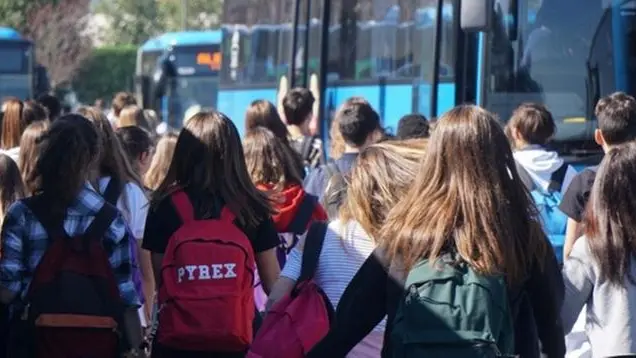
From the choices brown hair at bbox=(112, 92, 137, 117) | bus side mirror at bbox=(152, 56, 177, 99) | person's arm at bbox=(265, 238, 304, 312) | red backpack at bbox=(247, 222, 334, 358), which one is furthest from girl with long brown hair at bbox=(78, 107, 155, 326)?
bus side mirror at bbox=(152, 56, 177, 99)

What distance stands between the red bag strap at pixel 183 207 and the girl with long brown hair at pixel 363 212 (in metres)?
0.98

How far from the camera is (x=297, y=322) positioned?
4668mm

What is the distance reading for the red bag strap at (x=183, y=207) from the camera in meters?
5.73

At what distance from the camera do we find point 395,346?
13.3ft

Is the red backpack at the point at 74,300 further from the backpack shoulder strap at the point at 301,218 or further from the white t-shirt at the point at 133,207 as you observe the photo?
the backpack shoulder strap at the point at 301,218

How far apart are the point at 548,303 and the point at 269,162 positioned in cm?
320

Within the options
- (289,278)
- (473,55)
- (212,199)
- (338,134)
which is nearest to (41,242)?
(212,199)

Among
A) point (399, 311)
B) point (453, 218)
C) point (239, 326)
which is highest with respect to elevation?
point (453, 218)

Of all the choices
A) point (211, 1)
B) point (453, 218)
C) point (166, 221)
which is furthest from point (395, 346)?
point (211, 1)

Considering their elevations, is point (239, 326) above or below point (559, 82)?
below

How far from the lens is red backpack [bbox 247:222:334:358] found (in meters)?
4.62

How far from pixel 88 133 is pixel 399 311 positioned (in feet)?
7.36

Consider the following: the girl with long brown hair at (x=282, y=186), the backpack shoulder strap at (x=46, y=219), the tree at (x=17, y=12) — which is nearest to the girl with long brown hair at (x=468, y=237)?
the backpack shoulder strap at (x=46, y=219)

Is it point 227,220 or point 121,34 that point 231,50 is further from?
point 121,34
